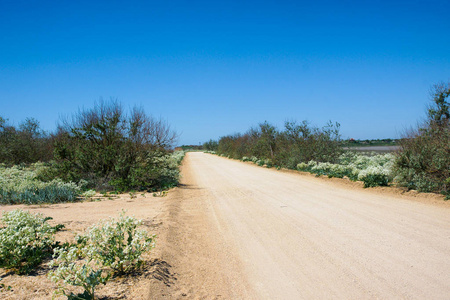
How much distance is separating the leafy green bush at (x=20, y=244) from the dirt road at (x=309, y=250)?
6.30 ft

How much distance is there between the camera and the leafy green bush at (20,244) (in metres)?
4.00

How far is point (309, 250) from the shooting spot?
5129 millimetres

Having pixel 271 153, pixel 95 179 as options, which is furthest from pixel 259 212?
pixel 271 153

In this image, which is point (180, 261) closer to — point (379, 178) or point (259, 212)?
point (259, 212)

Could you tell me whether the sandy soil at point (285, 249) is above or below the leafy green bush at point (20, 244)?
below

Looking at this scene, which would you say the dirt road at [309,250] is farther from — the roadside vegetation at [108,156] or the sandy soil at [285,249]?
the roadside vegetation at [108,156]

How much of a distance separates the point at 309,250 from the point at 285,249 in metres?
0.43

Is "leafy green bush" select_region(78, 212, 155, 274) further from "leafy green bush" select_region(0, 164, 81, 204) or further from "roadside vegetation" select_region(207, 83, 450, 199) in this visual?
"roadside vegetation" select_region(207, 83, 450, 199)

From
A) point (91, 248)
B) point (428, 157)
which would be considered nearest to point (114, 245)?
point (91, 248)

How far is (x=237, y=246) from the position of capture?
218 inches

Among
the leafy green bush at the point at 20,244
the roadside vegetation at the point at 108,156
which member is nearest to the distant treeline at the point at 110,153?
the roadside vegetation at the point at 108,156

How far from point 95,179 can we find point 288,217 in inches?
371

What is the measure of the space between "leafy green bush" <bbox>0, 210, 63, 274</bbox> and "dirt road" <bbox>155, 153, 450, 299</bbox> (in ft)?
6.30

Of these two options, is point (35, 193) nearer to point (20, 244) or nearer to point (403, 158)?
point (20, 244)
